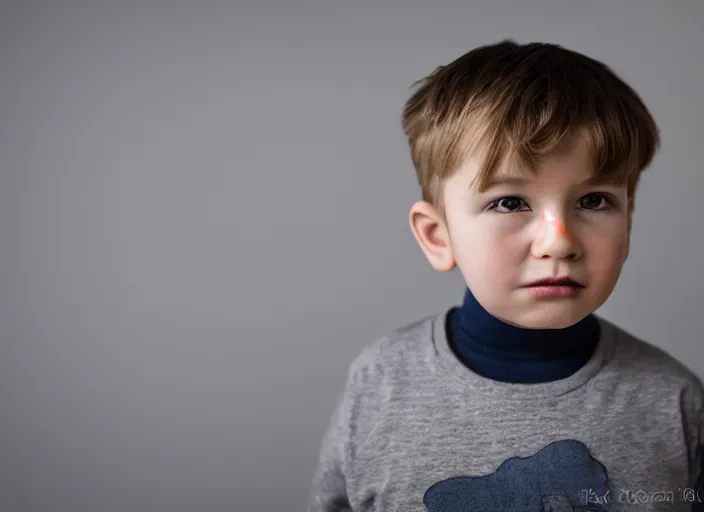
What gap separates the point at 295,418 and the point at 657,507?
0.71 meters

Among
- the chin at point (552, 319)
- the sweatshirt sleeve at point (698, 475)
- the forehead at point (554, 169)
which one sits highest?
the forehead at point (554, 169)

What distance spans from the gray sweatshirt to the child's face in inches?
4.9

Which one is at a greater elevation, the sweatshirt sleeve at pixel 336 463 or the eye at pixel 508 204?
the eye at pixel 508 204

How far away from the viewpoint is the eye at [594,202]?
3.38 feet

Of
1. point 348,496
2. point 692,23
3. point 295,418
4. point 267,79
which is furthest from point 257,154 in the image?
point 692,23

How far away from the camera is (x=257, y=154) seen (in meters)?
1.56

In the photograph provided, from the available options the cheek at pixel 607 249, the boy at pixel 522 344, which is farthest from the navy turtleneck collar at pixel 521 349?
the cheek at pixel 607 249

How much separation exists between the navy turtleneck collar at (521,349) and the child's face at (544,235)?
6 cm

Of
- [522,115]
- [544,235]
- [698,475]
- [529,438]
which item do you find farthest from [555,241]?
[698,475]

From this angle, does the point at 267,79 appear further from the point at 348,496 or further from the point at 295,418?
the point at 348,496

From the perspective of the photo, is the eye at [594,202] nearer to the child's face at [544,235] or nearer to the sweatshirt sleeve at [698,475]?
the child's face at [544,235]

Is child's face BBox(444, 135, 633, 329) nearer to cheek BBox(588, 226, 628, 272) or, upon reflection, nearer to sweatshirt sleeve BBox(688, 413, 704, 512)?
cheek BBox(588, 226, 628, 272)

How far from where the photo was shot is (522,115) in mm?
1016

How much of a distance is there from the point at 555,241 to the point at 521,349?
0.60ft
